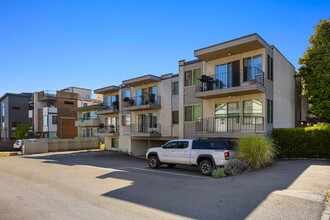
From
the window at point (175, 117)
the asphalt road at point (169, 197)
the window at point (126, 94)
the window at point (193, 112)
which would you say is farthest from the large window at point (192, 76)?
the asphalt road at point (169, 197)

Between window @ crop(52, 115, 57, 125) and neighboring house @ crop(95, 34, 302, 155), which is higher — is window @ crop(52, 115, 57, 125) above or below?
below

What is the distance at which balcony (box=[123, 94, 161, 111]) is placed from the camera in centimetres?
2245

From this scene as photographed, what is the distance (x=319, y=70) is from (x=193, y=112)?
35.0ft

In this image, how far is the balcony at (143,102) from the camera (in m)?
22.5

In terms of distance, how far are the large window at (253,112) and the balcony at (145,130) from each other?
8.62 meters

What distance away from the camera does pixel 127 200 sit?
7414 millimetres

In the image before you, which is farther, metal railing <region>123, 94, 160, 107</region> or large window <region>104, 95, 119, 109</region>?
large window <region>104, 95, 119, 109</region>

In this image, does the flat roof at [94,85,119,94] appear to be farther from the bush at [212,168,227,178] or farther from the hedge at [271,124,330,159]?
the bush at [212,168,227,178]

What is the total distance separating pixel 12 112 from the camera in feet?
172

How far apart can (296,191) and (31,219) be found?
7.85 m

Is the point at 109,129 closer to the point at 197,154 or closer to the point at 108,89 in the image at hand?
the point at 108,89

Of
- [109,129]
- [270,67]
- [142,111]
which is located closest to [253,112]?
[270,67]

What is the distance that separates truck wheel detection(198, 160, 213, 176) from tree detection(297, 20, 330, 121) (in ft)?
43.4

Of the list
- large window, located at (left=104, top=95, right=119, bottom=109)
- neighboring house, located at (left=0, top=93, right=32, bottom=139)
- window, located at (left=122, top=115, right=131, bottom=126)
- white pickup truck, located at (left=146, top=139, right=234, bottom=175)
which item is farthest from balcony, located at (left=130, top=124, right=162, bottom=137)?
neighboring house, located at (left=0, top=93, right=32, bottom=139)
